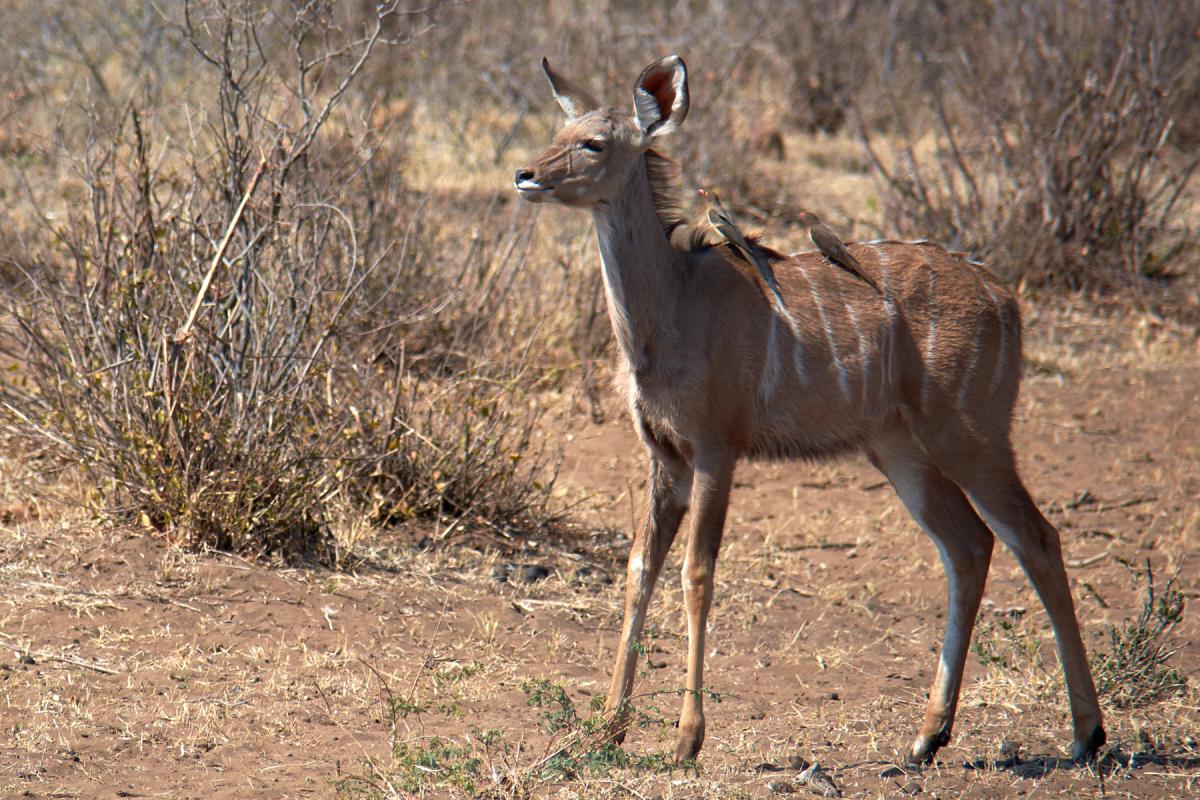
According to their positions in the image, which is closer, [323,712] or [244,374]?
[323,712]

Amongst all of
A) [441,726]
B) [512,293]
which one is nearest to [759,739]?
[441,726]

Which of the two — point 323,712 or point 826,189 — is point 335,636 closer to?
point 323,712

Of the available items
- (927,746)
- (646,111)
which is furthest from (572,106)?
(927,746)

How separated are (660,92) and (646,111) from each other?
102 mm

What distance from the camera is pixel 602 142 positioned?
4449 millimetres

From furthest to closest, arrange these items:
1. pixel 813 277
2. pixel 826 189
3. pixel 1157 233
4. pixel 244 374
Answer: pixel 826 189 < pixel 1157 233 < pixel 244 374 < pixel 813 277

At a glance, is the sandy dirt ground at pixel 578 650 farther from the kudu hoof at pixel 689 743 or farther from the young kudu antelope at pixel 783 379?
the young kudu antelope at pixel 783 379

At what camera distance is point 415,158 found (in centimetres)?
1132

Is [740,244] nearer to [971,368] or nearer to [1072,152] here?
[971,368]

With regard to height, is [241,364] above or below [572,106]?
below

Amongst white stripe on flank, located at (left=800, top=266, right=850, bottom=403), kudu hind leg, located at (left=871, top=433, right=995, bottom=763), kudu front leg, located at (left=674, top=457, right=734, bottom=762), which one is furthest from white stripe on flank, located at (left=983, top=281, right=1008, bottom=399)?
kudu front leg, located at (left=674, top=457, right=734, bottom=762)

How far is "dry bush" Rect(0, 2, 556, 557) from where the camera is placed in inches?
222

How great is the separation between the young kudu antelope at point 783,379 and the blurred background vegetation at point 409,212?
4.42 feet

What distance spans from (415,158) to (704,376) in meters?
7.29
